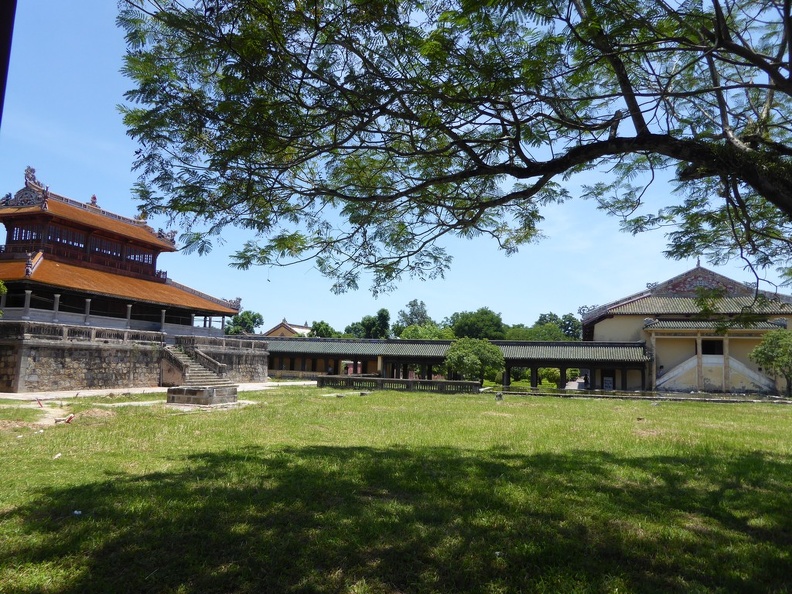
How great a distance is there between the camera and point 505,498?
5789 mm

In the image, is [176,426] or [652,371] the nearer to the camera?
[176,426]

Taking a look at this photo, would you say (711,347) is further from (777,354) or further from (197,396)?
(197,396)

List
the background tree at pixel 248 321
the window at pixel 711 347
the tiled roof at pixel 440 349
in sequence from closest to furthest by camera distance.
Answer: the tiled roof at pixel 440 349, the window at pixel 711 347, the background tree at pixel 248 321

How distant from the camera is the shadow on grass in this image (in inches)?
147

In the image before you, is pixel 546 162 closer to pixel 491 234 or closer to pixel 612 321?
pixel 491 234

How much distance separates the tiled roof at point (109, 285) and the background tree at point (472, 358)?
14939 mm

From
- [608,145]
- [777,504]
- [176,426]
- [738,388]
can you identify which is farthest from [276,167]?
[738,388]

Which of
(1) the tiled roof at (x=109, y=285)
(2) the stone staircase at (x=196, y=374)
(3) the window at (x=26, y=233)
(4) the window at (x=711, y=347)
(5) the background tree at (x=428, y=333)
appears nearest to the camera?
(1) the tiled roof at (x=109, y=285)

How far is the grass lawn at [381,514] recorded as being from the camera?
148 inches

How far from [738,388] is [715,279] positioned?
24.5 feet

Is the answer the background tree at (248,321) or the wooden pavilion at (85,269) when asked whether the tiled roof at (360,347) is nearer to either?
the wooden pavilion at (85,269)

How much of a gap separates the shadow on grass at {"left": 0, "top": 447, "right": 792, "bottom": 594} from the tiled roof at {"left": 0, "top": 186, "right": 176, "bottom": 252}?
23.9 metres

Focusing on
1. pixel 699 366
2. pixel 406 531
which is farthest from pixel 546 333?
pixel 406 531

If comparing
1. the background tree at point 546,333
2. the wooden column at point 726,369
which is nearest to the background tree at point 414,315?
the background tree at point 546,333
